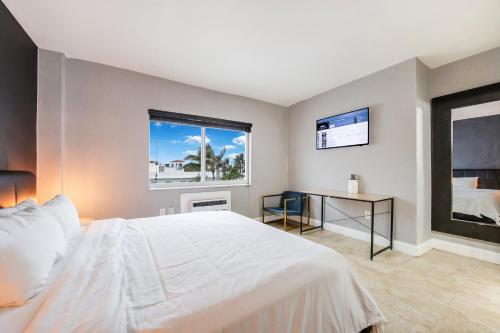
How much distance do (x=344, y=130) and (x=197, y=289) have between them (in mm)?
3238

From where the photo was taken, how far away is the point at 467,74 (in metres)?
2.58

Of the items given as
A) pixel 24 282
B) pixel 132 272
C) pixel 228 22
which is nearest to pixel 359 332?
pixel 132 272

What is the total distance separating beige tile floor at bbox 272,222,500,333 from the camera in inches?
59.0

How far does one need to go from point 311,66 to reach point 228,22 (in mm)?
1348

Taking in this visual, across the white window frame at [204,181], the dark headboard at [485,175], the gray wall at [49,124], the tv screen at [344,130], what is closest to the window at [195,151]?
the white window frame at [204,181]

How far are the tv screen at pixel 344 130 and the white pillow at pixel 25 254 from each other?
352 centimetres

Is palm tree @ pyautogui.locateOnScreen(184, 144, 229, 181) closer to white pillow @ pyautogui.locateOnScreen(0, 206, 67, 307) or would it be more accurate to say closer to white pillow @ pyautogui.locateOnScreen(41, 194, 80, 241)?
white pillow @ pyautogui.locateOnScreen(41, 194, 80, 241)

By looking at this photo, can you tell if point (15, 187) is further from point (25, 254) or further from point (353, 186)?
point (353, 186)

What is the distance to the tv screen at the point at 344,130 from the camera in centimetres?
309

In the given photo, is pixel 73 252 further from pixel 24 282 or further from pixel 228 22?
pixel 228 22

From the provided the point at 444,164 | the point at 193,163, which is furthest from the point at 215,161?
the point at 444,164

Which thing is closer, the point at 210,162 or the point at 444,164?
the point at 444,164

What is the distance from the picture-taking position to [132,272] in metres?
1.07

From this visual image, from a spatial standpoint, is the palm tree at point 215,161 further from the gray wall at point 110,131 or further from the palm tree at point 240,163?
the gray wall at point 110,131
